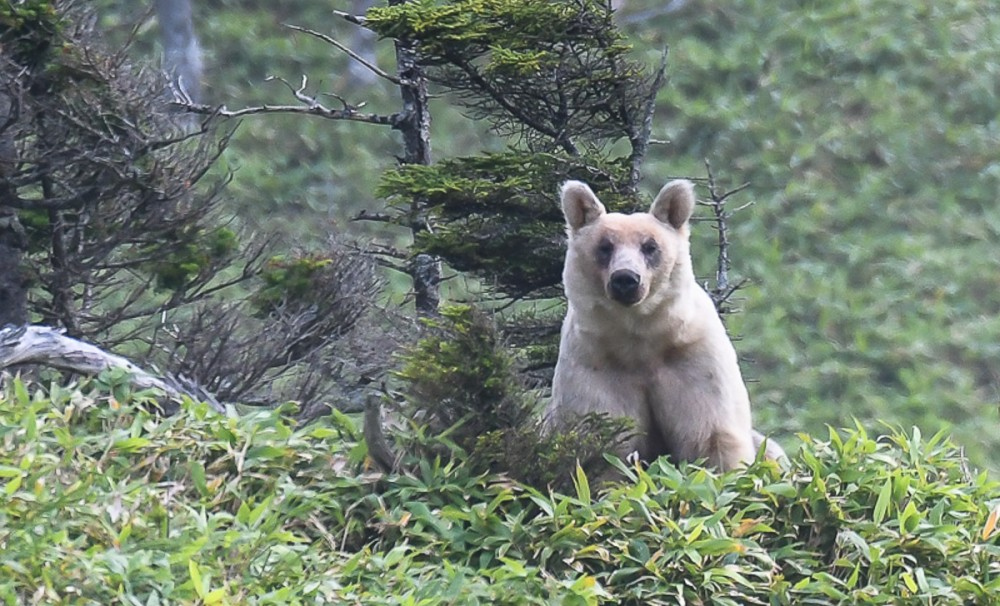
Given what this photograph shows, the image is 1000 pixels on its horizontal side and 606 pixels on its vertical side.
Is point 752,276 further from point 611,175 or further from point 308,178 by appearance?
point 611,175

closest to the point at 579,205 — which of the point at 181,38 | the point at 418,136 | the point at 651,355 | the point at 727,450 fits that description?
the point at 651,355

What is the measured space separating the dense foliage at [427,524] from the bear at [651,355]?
0.40m

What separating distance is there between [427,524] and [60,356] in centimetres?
199

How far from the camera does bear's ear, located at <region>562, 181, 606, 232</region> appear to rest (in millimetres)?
7008

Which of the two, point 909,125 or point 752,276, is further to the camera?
point 909,125

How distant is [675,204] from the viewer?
7.11m

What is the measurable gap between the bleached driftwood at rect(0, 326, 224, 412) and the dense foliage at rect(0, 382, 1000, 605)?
300mm

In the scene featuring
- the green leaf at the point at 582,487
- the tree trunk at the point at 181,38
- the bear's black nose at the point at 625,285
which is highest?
the tree trunk at the point at 181,38

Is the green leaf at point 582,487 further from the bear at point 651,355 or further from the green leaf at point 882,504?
the green leaf at point 882,504

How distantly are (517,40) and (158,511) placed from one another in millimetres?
3603

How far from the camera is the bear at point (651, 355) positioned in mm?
6746

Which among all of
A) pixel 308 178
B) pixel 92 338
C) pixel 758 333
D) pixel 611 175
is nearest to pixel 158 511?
pixel 611 175

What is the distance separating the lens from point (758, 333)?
1742 centimetres

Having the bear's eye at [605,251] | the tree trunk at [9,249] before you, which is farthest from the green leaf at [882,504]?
the tree trunk at [9,249]
